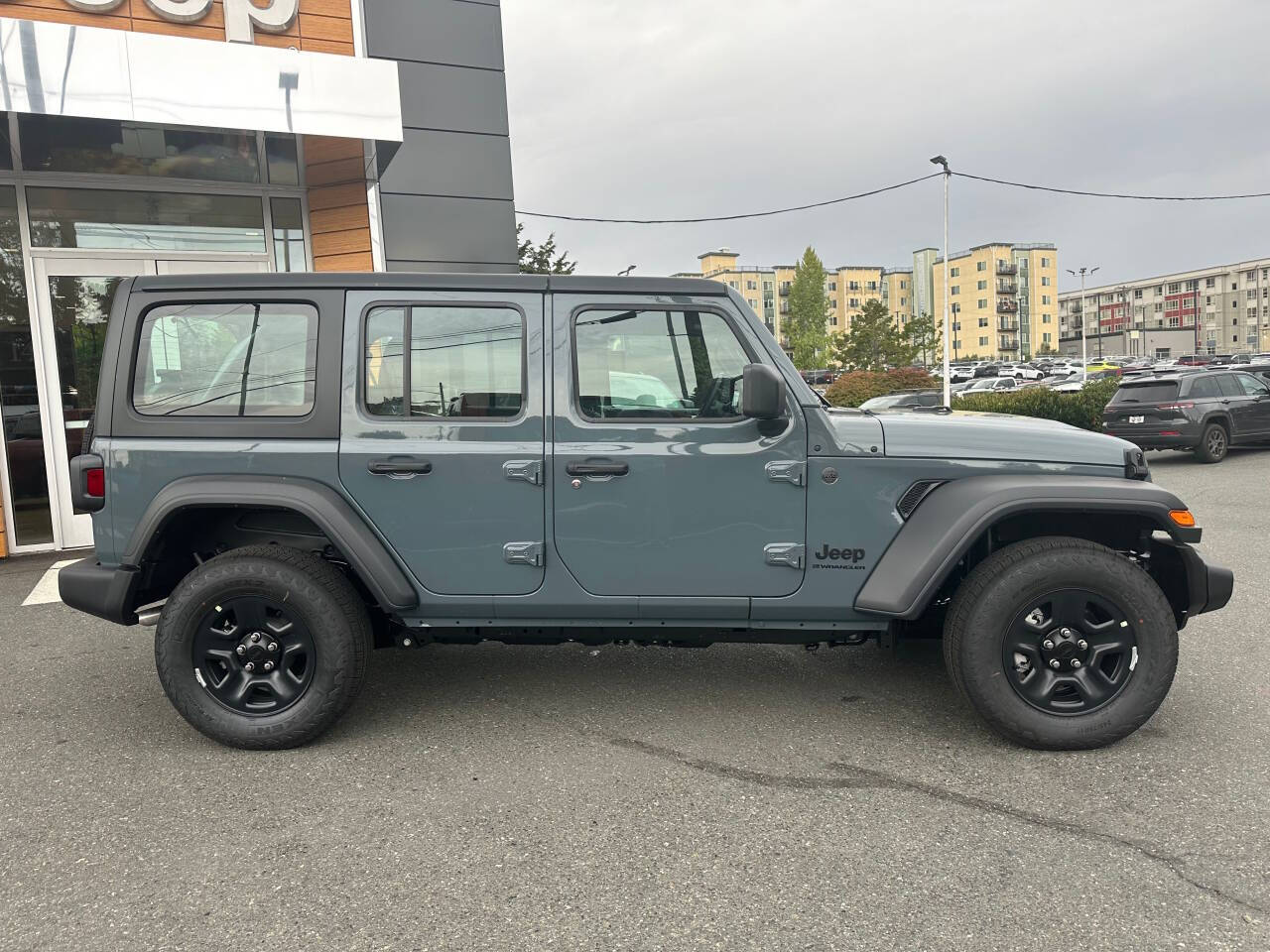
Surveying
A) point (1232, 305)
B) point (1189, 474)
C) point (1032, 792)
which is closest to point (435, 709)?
point (1032, 792)

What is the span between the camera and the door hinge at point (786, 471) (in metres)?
3.52

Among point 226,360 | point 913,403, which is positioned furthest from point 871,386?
point 226,360

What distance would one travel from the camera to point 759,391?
3328mm

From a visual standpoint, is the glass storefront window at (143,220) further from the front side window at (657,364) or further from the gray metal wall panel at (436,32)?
the front side window at (657,364)

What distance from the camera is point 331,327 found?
3.64 metres

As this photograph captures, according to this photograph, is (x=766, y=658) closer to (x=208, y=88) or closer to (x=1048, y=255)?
(x=208, y=88)

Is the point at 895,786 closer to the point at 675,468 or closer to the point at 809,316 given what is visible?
the point at 675,468

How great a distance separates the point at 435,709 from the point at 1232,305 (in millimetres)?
143064

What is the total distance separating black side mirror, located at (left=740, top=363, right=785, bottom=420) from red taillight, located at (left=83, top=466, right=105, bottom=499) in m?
2.62

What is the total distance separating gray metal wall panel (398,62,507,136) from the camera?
9.90m

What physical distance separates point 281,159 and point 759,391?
22.1ft

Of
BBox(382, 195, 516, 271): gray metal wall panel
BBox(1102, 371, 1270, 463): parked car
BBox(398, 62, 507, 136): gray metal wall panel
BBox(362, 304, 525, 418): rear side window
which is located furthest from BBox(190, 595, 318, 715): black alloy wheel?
BBox(1102, 371, 1270, 463): parked car

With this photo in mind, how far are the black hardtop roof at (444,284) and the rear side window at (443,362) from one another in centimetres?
10

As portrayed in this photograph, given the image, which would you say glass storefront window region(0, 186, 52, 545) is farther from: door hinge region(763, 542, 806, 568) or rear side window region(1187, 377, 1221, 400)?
rear side window region(1187, 377, 1221, 400)
